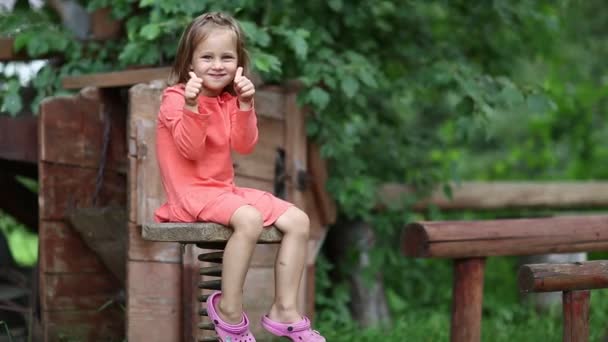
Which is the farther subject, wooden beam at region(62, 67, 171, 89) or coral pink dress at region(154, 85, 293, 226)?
wooden beam at region(62, 67, 171, 89)

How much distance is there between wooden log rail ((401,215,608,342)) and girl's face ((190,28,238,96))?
1.31m

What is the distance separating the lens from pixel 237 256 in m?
3.14

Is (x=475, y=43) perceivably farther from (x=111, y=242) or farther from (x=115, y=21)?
(x=111, y=242)

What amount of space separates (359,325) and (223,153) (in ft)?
9.75

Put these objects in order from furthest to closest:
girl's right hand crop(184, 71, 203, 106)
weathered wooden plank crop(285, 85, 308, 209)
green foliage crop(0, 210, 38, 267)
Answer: green foliage crop(0, 210, 38, 267) < weathered wooden plank crop(285, 85, 308, 209) < girl's right hand crop(184, 71, 203, 106)

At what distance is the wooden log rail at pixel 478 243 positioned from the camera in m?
4.06

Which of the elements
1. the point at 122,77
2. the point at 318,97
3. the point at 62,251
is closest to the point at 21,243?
the point at 62,251

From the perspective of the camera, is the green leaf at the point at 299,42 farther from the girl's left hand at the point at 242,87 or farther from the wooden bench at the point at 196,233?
the wooden bench at the point at 196,233

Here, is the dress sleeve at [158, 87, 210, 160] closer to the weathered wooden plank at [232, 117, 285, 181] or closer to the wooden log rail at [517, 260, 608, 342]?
the weathered wooden plank at [232, 117, 285, 181]

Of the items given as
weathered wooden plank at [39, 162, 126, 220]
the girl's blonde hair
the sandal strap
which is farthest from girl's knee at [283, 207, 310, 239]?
weathered wooden plank at [39, 162, 126, 220]

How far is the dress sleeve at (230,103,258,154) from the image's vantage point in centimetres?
330

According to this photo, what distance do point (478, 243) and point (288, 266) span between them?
51.0 inches

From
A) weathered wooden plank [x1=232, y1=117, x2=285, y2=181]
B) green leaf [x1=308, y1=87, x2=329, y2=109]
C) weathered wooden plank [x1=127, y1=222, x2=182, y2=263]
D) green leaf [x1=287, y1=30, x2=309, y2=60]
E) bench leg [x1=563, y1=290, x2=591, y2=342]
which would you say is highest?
green leaf [x1=287, y1=30, x2=309, y2=60]

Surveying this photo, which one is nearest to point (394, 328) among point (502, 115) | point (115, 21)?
point (115, 21)
